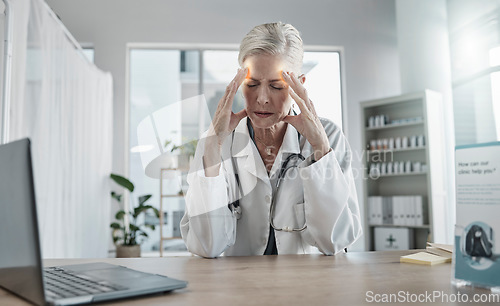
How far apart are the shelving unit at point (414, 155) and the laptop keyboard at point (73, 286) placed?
14.1 ft

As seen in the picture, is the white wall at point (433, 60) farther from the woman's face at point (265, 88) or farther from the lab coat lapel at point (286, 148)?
the woman's face at point (265, 88)

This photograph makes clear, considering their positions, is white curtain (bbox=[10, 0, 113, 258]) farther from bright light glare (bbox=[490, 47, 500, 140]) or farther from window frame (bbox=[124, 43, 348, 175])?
bright light glare (bbox=[490, 47, 500, 140])

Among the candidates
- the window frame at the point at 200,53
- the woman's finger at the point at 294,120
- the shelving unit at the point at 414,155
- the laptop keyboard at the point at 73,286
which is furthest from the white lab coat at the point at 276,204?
the window frame at the point at 200,53

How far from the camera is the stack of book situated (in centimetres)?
96

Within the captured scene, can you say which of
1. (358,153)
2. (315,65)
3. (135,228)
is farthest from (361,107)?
(135,228)

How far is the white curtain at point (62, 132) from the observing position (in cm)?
261

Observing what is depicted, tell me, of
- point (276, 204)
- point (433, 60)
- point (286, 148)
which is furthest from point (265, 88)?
point (433, 60)

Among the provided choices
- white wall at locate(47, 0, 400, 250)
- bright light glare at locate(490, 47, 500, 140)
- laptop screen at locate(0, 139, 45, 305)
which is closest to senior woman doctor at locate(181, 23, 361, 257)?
laptop screen at locate(0, 139, 45, 305)

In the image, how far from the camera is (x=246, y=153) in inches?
60.9

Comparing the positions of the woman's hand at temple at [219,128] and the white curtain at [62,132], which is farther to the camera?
the white curtain at [62,132]

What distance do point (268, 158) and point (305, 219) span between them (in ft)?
0.97

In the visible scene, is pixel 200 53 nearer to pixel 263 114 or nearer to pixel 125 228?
pixel 125 228

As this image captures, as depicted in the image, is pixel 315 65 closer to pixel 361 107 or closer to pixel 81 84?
pixel 361 107

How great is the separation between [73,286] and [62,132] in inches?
112
